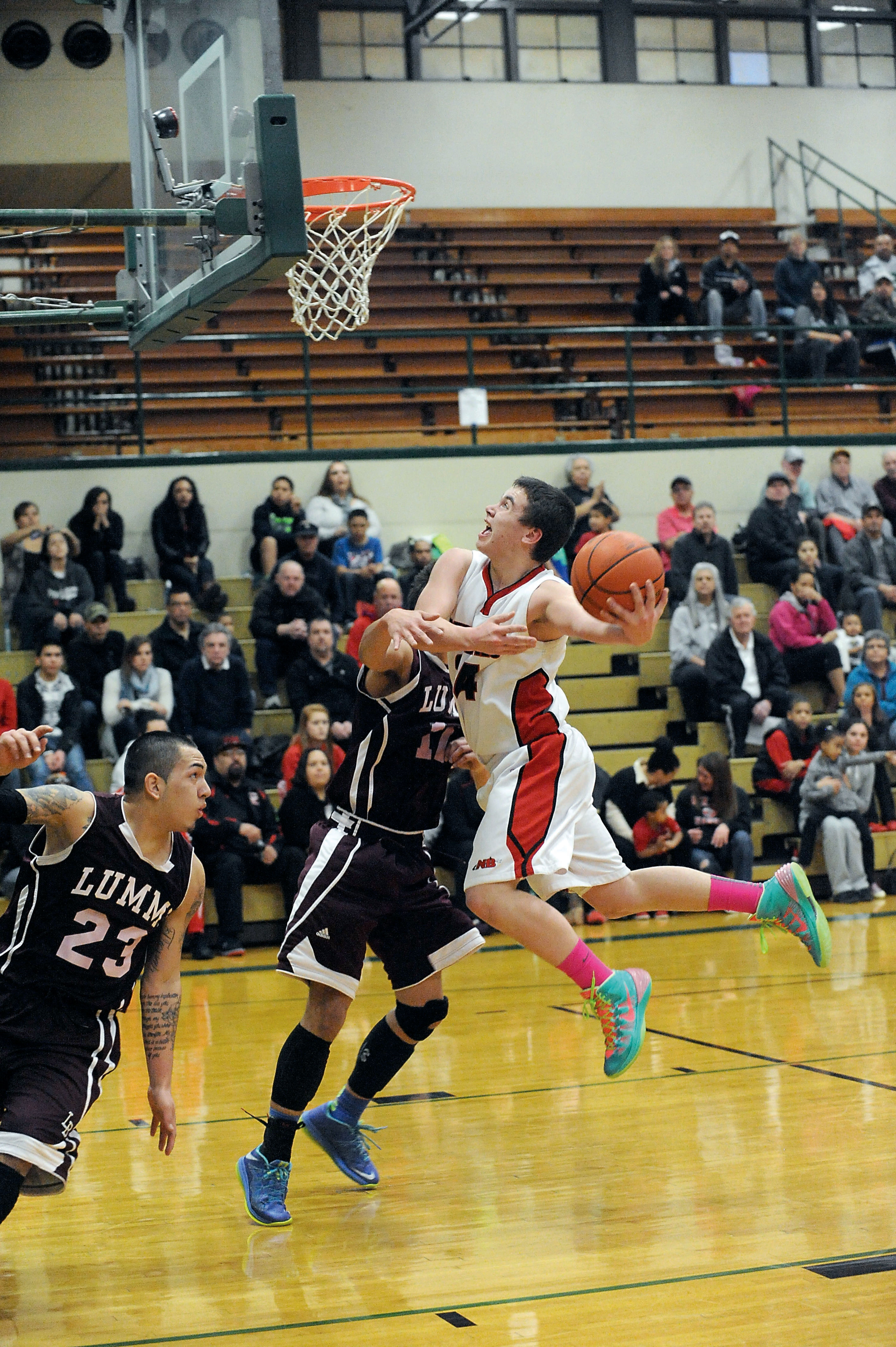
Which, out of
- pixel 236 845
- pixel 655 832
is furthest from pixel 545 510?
pixel 655 832

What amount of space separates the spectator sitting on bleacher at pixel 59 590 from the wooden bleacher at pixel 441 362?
255 centimetres

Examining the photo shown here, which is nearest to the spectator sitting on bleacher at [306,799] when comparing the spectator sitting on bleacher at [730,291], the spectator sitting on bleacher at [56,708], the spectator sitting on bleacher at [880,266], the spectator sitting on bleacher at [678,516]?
the spectator sitting on bleacher at [56,708]

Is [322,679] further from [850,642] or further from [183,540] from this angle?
[850,642]

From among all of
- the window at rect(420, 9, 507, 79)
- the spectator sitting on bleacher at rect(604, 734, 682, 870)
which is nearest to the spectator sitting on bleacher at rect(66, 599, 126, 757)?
the spectator sitting on bleacher at rect(604, 734, 682, 870)

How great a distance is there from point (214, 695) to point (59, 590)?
1.69m

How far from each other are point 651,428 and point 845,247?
4.61 metres

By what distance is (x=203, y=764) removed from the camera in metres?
3.83

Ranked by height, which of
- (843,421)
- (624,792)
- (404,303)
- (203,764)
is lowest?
(624,792)

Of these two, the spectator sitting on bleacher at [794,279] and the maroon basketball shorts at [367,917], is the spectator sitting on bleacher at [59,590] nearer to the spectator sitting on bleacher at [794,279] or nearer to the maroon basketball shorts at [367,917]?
the maroon basketball shorts at [367,917]

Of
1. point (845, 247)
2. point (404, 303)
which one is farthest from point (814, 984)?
point (845, 247)

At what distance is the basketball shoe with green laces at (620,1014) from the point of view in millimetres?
3992

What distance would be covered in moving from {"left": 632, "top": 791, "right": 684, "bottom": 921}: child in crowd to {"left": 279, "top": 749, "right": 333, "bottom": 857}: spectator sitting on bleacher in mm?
2056

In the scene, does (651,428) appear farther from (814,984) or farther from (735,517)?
(814,984)

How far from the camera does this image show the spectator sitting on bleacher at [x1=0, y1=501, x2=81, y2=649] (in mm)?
11156
